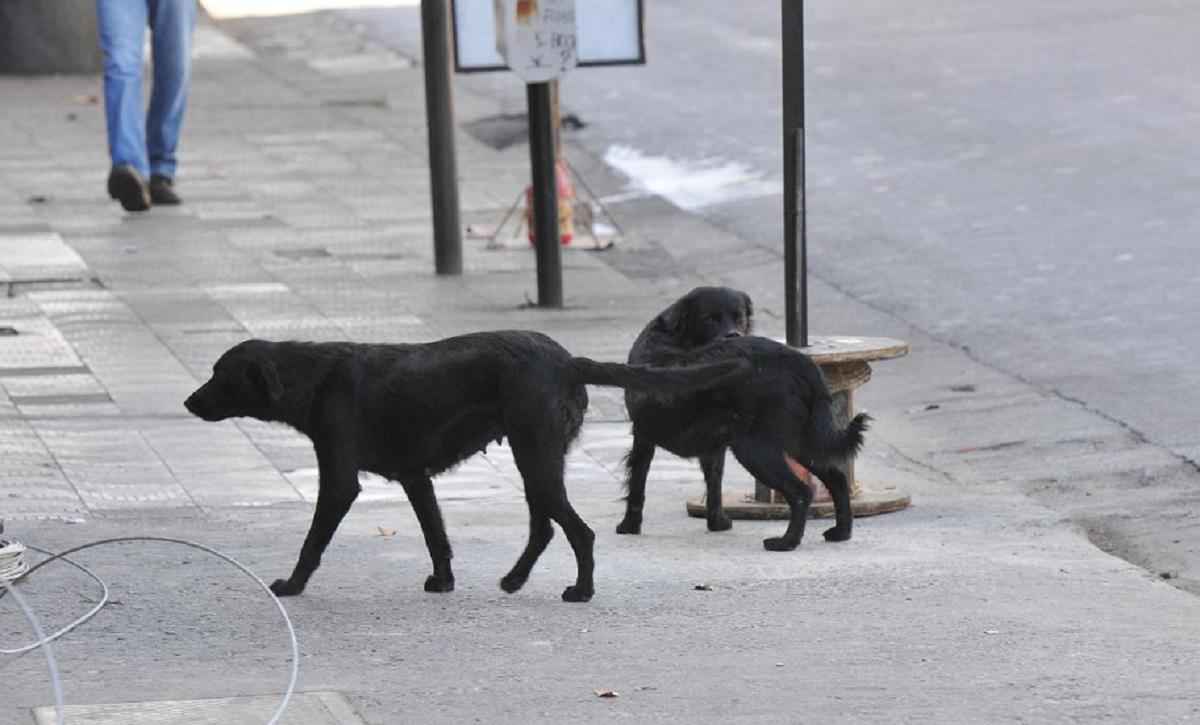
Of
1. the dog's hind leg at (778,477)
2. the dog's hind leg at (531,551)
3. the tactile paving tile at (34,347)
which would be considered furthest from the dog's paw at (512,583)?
the tactile paving tile at (34,347)

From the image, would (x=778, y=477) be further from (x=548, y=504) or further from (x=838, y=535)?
(x=548, y=504)

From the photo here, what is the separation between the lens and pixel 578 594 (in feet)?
21.6

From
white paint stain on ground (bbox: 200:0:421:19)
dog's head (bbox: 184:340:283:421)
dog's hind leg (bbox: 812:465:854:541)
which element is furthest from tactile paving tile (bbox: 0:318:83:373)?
white paint stain on ground (bbox: 200:0:421:19)

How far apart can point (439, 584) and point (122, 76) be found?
7.67m

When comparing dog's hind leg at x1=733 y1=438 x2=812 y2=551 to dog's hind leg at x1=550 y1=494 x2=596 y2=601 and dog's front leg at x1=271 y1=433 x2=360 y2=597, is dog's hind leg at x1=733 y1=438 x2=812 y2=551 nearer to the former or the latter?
dog's hind leg at x1=550 y1=494 x2=596 y2=601

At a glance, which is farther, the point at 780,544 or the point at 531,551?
the point at 780,544

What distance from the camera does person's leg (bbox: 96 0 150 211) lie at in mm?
13641

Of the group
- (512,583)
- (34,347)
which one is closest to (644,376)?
(512,583)

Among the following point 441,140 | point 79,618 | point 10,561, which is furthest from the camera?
point 441,140

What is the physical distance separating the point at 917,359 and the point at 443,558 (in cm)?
463

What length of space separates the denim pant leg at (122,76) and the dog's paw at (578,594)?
7805 millimetres

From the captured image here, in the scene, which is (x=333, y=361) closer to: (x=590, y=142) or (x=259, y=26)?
(x=590, y=142)

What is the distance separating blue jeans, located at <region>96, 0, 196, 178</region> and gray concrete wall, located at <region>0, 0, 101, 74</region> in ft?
17.7

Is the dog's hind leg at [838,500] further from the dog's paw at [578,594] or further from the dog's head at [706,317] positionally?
the dog's paw at [578,594]
